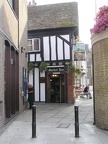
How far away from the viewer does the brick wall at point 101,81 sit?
9539 mm

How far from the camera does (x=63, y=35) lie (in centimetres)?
2253

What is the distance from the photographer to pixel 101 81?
388 inches

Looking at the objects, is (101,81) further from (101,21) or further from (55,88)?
(55,88)

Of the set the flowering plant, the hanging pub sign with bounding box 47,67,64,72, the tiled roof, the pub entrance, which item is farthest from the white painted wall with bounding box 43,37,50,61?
the flowering plant

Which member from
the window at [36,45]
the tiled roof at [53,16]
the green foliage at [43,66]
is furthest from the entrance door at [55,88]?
the tiled roof at [53,16]

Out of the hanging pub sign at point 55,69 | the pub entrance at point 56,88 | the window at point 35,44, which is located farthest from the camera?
the window at point 35,44

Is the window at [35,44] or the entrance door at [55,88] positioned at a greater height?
the window at [35,44]

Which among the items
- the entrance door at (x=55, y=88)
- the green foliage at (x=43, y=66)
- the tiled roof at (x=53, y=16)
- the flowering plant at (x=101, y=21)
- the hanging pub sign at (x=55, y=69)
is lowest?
the entrance door at (x=55, y=88)

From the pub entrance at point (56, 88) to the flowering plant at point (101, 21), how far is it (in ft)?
42.3

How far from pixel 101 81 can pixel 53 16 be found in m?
15.5

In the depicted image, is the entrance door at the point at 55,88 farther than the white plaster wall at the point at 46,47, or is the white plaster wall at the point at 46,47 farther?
the entrance door at the point at 55,88

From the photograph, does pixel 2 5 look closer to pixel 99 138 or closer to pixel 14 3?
pixel 14 3

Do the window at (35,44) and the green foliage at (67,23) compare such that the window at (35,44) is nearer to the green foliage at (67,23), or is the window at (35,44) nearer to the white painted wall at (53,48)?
the white painted wall at (53,48)

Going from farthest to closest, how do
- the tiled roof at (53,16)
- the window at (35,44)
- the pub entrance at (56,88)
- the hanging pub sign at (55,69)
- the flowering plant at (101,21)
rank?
the window at (35,44)
the tiled roof at (53,16)
the pub entrance at (56,88)
the hanging pub sign at (55,69)
the flowering plant at (101,21)
